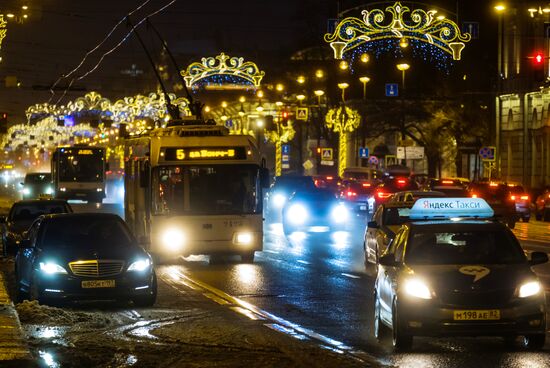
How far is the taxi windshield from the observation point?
12.9 meters

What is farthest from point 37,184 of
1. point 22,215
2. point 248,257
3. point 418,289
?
point 418,289

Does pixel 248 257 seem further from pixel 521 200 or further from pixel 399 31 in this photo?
pixel 399 31

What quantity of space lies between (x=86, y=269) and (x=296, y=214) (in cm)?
2289

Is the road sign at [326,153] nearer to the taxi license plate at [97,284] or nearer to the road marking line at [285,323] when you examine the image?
the road marking line at [285,323]

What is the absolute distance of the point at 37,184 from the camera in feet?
232

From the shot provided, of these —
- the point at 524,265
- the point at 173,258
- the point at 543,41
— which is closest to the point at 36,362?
the point at 524,265

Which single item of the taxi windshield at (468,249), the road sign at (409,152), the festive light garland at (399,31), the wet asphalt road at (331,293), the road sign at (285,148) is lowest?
the wet asphalt road at (331,293)

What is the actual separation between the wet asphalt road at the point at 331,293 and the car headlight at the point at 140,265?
177 cm

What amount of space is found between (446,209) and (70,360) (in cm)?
614

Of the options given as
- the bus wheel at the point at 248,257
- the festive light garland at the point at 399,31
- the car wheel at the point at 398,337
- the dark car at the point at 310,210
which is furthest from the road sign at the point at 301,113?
the car wheel at the point at 398,337

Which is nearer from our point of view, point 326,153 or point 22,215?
point 22,215

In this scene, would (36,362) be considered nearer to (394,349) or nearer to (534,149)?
(394,349)

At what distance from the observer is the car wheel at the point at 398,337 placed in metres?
12.6

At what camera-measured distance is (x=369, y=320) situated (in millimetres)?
16016
